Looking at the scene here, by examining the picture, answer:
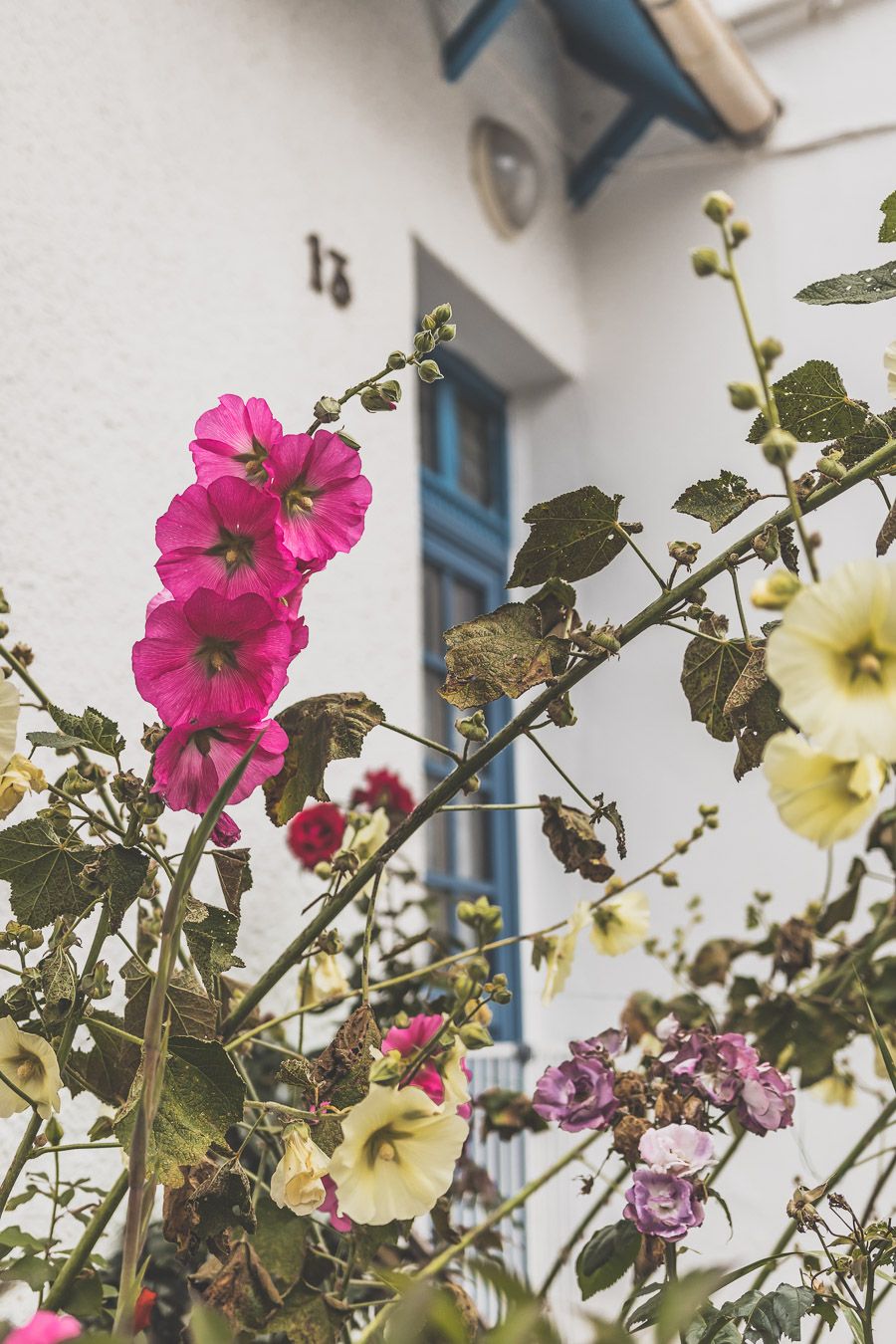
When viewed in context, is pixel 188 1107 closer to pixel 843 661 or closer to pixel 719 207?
pixel 843 661

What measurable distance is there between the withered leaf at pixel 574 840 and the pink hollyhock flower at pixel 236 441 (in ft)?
0.90

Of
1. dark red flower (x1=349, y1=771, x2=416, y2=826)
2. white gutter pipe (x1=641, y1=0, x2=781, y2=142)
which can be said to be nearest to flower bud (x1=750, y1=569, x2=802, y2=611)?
dark red flower (x1=349, y1=771, x2=416, y2=826)

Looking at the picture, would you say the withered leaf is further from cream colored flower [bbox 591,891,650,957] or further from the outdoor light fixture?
the outdoor light fixture

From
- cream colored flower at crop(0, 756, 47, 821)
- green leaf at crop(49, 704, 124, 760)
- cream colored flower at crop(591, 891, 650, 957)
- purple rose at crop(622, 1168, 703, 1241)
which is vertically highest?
green leaf at crop(49, 704, 124, 760)

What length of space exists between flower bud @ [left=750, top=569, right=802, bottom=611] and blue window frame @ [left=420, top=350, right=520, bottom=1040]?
2122 millimetres

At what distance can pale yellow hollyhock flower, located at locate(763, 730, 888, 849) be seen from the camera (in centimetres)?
48

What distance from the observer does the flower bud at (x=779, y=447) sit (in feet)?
1.60

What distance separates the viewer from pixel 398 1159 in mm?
655

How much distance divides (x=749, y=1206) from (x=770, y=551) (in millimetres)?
2237

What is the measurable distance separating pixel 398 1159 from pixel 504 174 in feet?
8.78

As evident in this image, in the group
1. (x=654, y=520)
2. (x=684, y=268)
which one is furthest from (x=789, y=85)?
(x=654, y=520)

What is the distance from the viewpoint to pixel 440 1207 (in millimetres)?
944

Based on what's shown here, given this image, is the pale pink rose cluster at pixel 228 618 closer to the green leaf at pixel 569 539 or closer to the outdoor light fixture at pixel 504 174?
the green leaf at pixel 569 539

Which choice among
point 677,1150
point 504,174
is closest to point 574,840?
point 677,1150
